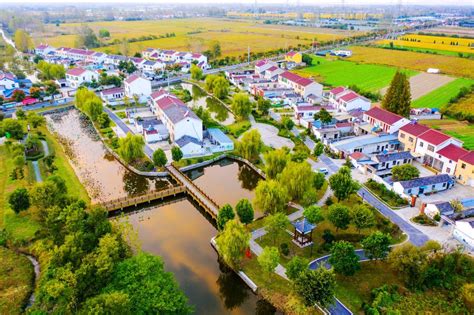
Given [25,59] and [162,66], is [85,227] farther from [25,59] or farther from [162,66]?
[25,59]

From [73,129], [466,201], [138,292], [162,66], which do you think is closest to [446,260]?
[466,201]

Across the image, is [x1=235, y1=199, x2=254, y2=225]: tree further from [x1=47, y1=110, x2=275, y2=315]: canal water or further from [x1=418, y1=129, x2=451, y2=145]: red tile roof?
[x1=418, y1=129, x2=451, y2=145]: red tile roof

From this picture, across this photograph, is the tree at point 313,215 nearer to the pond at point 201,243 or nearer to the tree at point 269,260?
the tree at point 269,260

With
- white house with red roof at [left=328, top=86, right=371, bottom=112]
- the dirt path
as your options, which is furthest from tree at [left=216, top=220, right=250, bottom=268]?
the dirt path

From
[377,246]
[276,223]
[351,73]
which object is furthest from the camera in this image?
[351,73]

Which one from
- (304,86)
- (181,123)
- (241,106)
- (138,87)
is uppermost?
(138,87)

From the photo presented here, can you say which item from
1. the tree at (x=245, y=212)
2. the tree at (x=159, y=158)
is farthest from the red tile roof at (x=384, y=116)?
the tree at (x=159, y=158)

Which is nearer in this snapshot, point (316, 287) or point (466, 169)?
point (316, 287)

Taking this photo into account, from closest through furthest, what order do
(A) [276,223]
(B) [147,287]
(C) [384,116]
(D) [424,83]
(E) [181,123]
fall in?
(B) [147,287] < (A) [276,223] < (E) [181,123] < (C) [384,116] < (D) [424,83]

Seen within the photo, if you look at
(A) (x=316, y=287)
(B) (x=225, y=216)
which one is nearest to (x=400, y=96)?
(B) (x=225, y=216)

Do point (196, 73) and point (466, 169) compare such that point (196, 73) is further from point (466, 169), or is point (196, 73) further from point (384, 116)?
point (466, 169)
